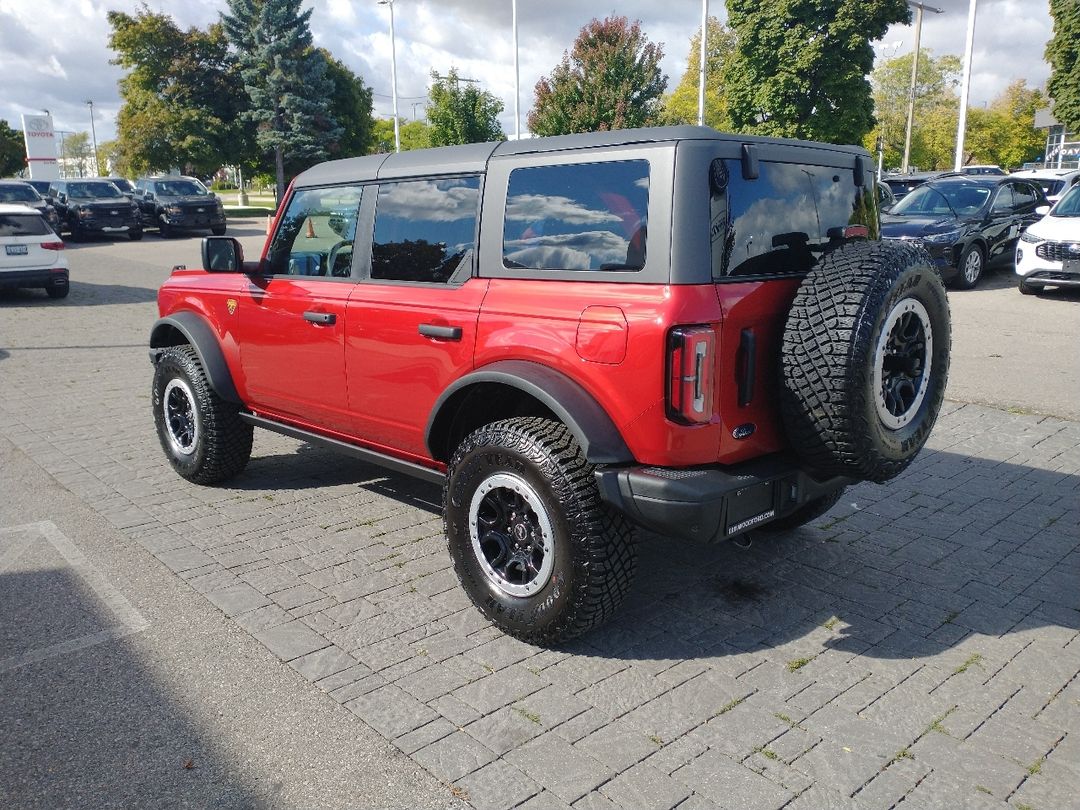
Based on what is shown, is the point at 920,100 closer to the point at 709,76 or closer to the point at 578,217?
the point at 709,76

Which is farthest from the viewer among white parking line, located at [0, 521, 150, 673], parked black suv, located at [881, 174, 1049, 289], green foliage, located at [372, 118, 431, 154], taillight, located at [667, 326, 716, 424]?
green foliage, located at [372, 118, 431, 154]

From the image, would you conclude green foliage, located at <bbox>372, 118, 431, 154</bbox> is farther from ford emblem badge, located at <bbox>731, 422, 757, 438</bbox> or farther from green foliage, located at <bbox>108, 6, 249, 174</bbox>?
ford emblem badge, located at <bbox>731, 422, 757, 438</bbox>

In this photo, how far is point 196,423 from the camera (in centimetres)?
544

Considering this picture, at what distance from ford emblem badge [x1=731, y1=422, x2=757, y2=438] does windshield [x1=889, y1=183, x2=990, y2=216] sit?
13.4 metres

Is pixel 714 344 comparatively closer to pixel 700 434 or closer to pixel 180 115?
pixel 700 434

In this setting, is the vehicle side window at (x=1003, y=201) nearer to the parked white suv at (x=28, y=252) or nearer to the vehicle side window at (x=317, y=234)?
the vehicle side window at (x=317, y=234)

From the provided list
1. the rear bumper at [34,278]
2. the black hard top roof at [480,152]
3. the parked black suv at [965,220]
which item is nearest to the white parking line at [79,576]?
the black hard top roof at [480,152]

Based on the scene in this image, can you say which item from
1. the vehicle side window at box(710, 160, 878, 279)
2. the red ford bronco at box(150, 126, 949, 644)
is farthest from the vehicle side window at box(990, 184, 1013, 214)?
the vehicle side window at box(710, 160, 878, 279)

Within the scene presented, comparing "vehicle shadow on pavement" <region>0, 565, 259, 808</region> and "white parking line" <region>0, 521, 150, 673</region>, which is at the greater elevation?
"white parking line" <region>0, 521, 150, 673</region>

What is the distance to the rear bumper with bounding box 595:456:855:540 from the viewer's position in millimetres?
3137

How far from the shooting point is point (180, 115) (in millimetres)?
41719

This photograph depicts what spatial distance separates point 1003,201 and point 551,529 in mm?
14842

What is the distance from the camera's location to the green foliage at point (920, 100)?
58.7 metres

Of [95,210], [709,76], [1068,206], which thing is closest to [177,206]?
[95,210]
